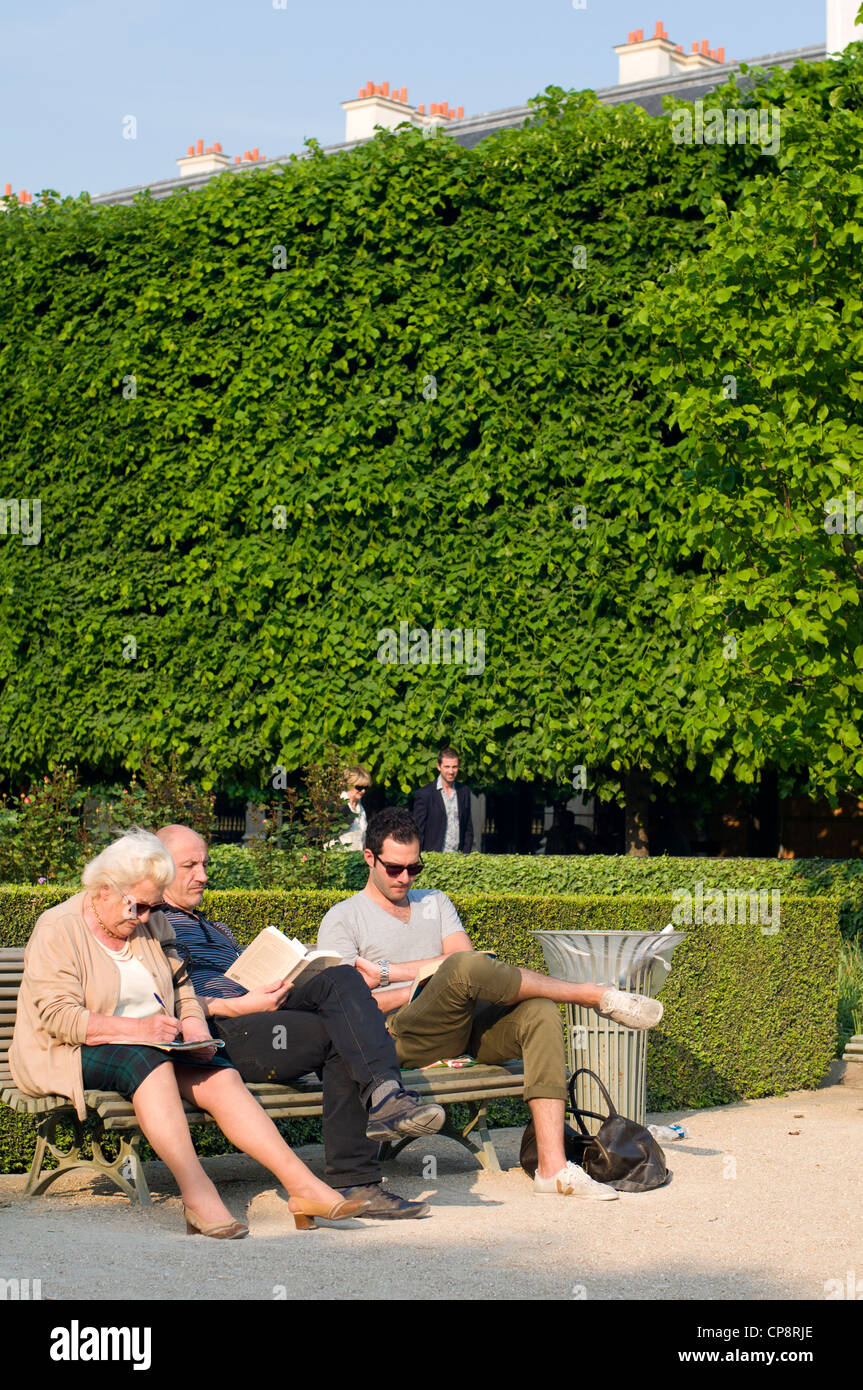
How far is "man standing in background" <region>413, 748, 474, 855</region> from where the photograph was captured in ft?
40.8

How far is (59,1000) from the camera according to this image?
17.1 feet

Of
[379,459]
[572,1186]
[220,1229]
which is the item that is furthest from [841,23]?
[220,1229]

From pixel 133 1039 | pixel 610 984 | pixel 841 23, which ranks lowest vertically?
pixel 610 984

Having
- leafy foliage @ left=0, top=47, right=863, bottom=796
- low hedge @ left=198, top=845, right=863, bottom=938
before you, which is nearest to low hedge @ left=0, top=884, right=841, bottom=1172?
low hedge @ left=198, top=845, right=863, bottom=938

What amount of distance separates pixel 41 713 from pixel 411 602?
401cm

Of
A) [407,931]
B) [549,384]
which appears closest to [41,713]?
[549,384]

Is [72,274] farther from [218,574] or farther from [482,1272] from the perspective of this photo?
[482,1272]

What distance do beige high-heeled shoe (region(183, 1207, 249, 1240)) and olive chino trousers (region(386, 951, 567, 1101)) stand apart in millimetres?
1318

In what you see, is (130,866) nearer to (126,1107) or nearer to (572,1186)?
(126,1107)

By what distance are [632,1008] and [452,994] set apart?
2.20ft

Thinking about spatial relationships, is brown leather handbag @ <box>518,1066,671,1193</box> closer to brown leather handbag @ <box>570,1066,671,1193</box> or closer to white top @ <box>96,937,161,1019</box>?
brown leather handbag @ <box>570,1066,671,1193</box>

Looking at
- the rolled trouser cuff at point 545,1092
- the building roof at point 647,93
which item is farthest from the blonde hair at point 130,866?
the building roof at point 647,93

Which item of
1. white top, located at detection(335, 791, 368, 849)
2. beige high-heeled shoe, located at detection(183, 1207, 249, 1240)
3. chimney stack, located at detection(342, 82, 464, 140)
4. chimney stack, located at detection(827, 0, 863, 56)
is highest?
chimney stack, located at detection(342, 82, 464, 140)

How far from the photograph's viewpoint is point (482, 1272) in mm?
4582
